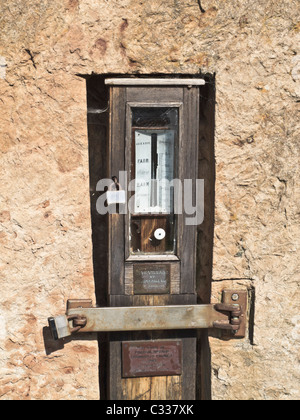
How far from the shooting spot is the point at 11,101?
230 cm

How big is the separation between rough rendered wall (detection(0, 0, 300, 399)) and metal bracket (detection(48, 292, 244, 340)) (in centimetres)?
8

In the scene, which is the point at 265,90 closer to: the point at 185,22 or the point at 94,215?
the point at 185,22

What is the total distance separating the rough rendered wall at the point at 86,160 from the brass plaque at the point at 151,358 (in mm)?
156

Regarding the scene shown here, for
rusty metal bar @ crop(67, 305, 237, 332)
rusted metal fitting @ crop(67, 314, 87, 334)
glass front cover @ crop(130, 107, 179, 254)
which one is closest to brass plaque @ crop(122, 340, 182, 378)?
rusty metal bar @ crop(67, 305, 237, 332)

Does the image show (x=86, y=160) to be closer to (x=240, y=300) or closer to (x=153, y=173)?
(x=153, y=173)

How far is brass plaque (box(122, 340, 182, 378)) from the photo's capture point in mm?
2439

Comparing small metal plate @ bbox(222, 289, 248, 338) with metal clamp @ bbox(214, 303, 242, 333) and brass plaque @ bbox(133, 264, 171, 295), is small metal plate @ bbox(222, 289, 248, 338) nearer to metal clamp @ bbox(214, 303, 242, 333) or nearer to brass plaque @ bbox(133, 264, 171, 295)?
metal clamp @ bbox(214, 303, 242, 333)

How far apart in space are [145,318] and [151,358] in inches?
9.0

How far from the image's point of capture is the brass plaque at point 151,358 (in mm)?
2439

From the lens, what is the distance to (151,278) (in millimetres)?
2410
